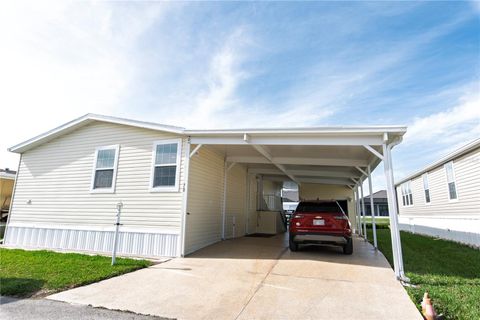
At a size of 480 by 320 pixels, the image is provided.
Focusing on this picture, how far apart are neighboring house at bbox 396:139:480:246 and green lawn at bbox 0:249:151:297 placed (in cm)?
1177

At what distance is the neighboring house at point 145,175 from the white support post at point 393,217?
1.26ft

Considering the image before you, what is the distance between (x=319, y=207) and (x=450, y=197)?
28.5ft

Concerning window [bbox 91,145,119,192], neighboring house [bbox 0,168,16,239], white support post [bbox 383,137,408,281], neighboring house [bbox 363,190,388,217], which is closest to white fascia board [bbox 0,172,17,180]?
neighboring house [bbox 0,168,16,239]

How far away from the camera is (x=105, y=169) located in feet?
29.3

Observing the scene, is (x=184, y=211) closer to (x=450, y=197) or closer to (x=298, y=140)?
(x=298, y=140)

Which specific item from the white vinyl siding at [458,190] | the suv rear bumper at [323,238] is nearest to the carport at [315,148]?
the suv rear bumper at [323,238]

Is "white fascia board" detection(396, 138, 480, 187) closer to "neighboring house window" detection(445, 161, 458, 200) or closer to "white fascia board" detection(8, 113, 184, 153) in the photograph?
"neighboring house window" detection(445, 161, 458, 200)

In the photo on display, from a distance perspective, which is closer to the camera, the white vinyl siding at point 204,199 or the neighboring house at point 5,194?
the white vinyl siding at point 204,199

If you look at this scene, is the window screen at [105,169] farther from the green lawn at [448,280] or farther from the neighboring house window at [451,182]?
the neighboring house window at [451,182]

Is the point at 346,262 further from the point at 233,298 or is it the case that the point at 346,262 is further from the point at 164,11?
the point at 164,11

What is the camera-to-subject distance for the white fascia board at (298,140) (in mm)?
6362

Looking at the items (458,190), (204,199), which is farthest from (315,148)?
(458,190)

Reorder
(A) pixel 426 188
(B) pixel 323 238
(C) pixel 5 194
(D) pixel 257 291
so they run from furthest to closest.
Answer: (A) pixel 426 188 → (C) pixel 5 194 → (B) pixel 323 238 → (D) pixel 257 291

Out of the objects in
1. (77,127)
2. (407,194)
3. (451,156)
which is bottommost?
(407,194)
